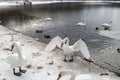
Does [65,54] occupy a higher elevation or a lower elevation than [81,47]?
lower

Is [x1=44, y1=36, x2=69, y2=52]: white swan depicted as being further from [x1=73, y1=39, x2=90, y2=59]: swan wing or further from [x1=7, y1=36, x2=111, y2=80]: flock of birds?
[x1=73, y1=39, x2=90, y2=59]: swan wing

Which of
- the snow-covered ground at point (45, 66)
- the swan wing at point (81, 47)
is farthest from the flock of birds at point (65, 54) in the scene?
the snow-covered ground at point (45, 66)

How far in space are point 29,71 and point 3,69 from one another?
1164 mm

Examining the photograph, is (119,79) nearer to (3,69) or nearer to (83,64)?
(83,64)

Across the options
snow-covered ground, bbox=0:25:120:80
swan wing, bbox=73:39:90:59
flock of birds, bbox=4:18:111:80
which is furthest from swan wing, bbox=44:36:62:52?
swan wing, bbox=73:39:90:59

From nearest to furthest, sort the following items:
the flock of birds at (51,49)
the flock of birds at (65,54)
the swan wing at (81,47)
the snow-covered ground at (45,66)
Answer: the flock of birds at (65,54), the flock of birds at (51,49), the snow-covered ground at (45,66), the swan wing at (81,47)

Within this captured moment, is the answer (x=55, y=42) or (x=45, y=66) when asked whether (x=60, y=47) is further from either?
(x=45, y=66)

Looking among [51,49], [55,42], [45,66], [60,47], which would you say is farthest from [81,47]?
[45,66]

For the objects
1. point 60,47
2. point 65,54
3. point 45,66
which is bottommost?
point 45,66

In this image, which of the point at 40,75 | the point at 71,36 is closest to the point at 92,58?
the point at 40,75

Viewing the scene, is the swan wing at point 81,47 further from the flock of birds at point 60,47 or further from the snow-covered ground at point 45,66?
the snow-covered ground at point 45,66

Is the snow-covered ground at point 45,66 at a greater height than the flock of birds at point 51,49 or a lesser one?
lesser

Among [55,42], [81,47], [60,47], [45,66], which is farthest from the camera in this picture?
[55,42]

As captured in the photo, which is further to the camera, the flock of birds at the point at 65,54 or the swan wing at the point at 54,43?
the swan wing at the point at 54,43
